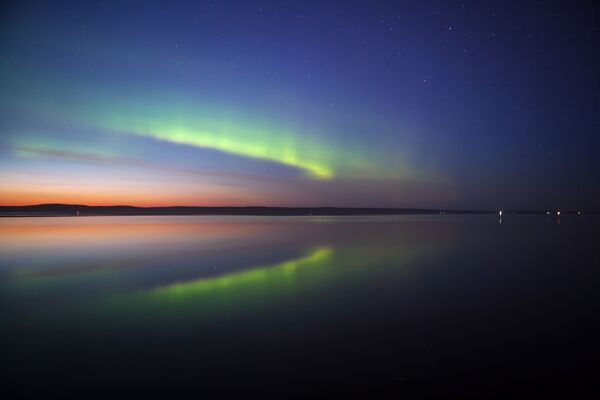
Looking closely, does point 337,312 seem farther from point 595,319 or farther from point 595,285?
point 595,285

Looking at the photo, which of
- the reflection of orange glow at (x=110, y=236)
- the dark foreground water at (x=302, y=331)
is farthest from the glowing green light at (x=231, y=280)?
the reflection of orange glow at (x=110, y=236)

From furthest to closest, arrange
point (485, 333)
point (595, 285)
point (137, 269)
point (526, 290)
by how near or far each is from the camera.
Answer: point (137, 269) < point (595, 285) < point (526, 290) < point (485, 333)

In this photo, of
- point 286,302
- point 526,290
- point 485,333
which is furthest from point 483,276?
point 286,302

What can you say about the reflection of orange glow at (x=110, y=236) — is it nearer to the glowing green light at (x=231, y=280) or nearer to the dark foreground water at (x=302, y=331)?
the glowing green light at (x=231, y=280)

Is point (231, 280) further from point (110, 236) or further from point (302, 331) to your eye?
point (110, 236)

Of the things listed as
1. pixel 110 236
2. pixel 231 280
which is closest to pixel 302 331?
pixel 231 280

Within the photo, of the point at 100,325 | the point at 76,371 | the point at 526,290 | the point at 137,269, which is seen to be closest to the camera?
the point at 76,371

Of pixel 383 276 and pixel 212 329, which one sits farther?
pixel 383 276

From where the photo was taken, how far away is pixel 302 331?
651cm

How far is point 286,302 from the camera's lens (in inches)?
333

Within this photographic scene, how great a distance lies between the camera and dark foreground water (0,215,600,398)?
4.59 metres

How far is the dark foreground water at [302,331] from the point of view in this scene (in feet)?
15.1

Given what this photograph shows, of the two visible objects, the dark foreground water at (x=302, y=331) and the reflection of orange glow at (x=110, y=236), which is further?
the reflection of orange glow at (x=110, y=236)

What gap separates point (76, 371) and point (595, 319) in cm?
887
